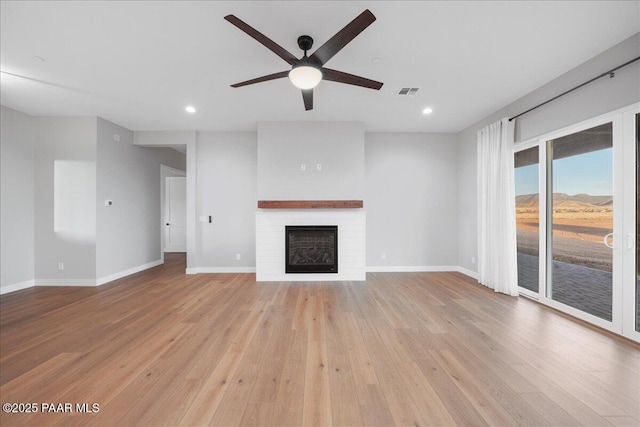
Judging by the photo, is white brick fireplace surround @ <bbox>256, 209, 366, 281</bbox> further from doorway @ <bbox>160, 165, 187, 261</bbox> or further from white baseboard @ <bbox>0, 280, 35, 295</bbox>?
doorway @ <bbox>160, 165, 187, 261</bbox>

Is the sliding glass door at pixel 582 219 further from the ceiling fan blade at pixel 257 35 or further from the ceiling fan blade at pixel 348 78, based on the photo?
the ceiling fan blade at pixel 257 35

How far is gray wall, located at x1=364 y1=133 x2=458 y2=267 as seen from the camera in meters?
5.06

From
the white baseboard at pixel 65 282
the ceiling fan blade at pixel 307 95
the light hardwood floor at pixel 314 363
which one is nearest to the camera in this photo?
the light hardwood floor at pixel 314 363

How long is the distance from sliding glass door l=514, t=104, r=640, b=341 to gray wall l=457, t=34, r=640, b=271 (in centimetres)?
12

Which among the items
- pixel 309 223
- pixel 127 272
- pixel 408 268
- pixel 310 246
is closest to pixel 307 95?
pixel 309 223

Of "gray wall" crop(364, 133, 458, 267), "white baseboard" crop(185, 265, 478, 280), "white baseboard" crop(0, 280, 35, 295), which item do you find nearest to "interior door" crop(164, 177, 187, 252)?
"white baseboard" crop(185, 265, 478, 280)

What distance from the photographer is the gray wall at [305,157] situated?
4.49 metres

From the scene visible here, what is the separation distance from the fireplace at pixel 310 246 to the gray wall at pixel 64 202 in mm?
3223

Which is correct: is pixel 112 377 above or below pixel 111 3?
below

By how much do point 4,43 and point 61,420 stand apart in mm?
3273

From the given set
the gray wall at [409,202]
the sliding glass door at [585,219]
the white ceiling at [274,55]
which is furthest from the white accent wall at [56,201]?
the sliding glass door at [585,219]

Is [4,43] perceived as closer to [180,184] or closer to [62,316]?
[62,316]

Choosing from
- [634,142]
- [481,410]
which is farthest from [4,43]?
[634,142]

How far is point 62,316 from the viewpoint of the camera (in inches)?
114
